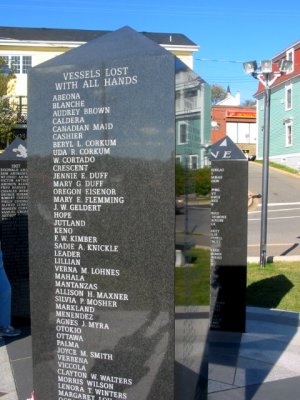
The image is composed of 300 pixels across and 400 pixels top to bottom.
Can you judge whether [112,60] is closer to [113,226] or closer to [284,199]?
[113,226]

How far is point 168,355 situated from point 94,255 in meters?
0.70

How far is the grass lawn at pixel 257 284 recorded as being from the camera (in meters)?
3.36

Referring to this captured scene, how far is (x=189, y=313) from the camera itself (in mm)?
3461

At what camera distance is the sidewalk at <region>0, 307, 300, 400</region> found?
487 centimetres

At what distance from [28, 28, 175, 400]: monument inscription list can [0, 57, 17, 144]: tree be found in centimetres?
2607

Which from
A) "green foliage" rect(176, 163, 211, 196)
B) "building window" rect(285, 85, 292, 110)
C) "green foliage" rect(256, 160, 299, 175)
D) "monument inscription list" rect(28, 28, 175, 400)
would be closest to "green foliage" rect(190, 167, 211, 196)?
"green foliage" rect(176, 163, 211, 196)

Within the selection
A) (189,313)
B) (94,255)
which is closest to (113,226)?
(94,255)

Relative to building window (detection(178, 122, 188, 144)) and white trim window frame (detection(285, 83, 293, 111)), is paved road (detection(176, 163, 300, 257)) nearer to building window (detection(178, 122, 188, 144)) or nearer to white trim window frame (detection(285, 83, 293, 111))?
building window (detection(178, 122, 188, 144))

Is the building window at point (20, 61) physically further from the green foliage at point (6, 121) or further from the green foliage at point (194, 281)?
the green foliage at point (194, 281)

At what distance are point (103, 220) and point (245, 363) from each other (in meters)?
3.22

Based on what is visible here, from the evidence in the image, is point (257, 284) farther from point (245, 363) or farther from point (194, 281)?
point (194, 281)

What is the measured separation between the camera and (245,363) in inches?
226

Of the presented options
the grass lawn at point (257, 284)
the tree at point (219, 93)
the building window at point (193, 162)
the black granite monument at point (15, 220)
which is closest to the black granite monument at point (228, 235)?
the grass lawn at point (257, 284)

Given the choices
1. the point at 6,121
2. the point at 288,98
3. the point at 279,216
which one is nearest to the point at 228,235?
the point at 279,216
